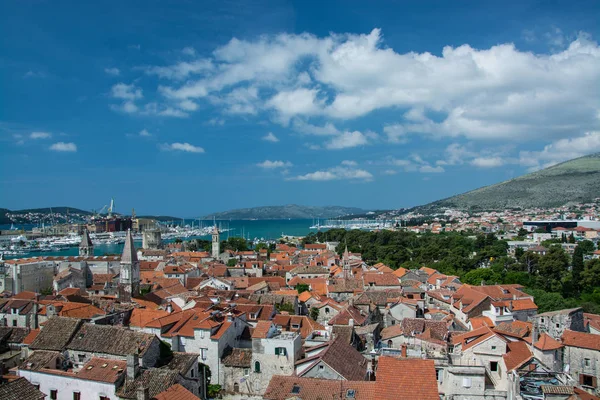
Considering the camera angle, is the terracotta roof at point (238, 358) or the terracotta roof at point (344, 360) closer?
the terracotta roof at point (344, 360)

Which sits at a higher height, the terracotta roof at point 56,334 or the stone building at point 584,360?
the terracotta roof at point 56,334

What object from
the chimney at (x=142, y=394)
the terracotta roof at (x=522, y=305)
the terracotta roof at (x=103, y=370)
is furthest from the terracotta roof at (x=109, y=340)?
the terracotta roof at (x=522, y=305)

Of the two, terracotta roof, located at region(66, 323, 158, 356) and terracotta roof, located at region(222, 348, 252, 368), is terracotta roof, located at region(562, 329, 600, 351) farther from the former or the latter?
terracotta roof, located at region(66, 323, 158, 356)

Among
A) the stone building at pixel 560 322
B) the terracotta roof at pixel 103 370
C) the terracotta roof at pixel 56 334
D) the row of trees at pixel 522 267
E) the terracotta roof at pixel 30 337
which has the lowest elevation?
the row of trees at pixel 522 267

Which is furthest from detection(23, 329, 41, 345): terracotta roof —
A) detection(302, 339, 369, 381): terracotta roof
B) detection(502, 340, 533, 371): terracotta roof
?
detection(502, 340, 533, 371): terracotta roof

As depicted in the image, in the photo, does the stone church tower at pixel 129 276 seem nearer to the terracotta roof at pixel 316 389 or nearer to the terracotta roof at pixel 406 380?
the terracotta roof at pixel 316 389

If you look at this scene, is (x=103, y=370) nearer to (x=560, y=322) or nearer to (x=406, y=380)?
(x=406, y=380)

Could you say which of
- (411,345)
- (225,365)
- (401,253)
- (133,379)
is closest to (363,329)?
(411,345)
